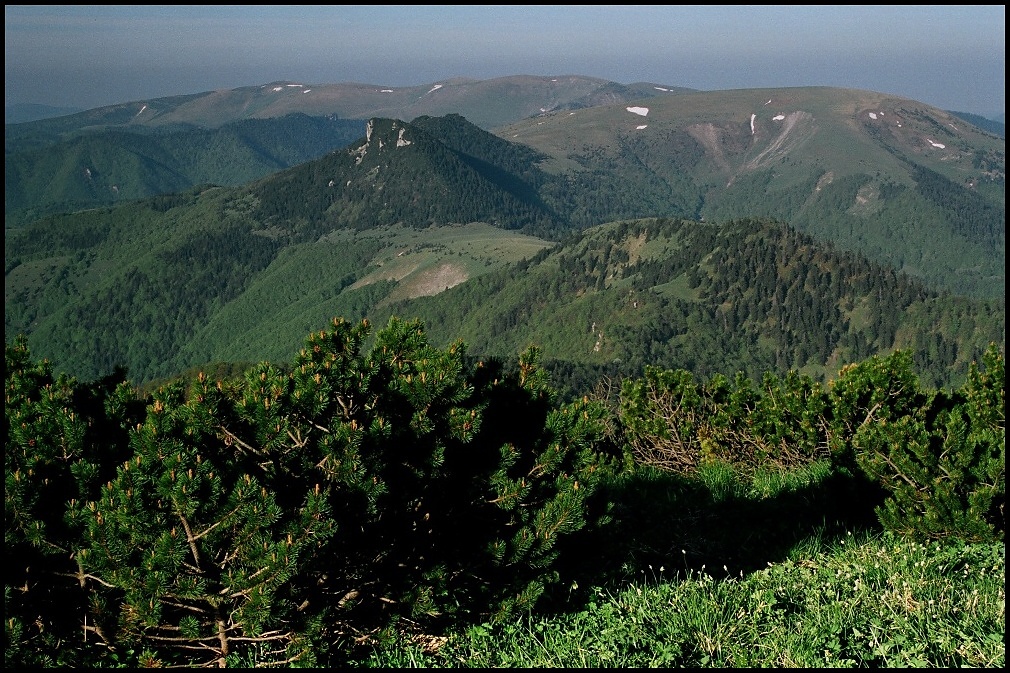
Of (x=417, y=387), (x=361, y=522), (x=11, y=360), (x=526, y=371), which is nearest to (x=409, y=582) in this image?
(x=361, y=522)

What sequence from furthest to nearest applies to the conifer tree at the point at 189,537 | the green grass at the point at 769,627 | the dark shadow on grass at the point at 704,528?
the dark shadow on grass at the point at 704,528 → the green grass at the point at 769,627 → the conifer tree at the point at 189,537

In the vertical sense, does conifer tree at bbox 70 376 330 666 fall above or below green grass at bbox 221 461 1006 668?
above

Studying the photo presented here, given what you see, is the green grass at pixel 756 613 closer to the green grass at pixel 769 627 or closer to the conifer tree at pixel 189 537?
the green grass at pixel 769 627

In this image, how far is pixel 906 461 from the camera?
10602mm

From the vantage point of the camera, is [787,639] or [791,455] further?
[791,455]

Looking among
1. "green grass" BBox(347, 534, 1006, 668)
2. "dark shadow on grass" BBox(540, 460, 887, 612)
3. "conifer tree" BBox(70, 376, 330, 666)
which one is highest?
"conifer tree" BBox(70, 376, 330, 666)

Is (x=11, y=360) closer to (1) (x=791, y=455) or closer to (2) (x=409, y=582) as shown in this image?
(2) (x=409, y=582)

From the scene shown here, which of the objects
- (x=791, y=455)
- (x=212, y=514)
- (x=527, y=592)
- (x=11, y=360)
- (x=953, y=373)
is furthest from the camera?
(x=953, y=373)

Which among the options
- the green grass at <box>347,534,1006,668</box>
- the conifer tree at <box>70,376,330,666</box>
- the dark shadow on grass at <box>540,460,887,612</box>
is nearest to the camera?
the conifer tree at <box>70,376,330,666</box>

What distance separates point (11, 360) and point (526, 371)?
5.87 m

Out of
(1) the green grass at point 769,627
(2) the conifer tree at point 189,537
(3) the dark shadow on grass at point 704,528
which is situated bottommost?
(3) the dark shadow on grass at point 704,528

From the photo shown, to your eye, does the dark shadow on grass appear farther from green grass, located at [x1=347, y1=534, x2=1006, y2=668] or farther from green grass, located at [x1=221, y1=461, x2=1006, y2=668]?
green grass, located at [x1=347, y1=534, x2=1006, y2=668]

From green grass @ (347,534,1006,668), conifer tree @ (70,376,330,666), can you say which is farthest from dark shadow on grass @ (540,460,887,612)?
conifer tree @ (70,376,330,666)

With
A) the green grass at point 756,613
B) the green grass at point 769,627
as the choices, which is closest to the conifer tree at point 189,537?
the green grass at point 756,613
